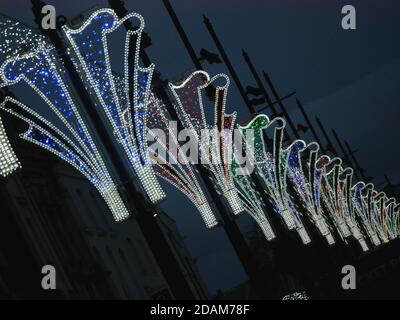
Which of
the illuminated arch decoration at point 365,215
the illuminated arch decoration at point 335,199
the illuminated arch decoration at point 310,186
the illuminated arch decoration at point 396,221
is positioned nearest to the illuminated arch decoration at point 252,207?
the illuminated arch decoration at point 310,186

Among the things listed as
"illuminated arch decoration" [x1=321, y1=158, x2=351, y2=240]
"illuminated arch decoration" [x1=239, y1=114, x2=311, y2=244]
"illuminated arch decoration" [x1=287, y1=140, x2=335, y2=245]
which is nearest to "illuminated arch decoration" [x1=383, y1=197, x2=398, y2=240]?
"illuminated arch decoration" [x1=321, y1=158, x2=351, y2=240]

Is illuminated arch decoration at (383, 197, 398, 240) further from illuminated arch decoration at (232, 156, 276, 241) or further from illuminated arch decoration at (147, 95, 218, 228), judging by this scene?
illuminated arch decoration at (147, 95, 218, 228)

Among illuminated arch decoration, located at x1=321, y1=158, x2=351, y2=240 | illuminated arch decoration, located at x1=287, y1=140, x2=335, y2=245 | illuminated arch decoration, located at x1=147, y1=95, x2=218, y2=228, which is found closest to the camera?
illuminated arch decoration, located at x1=147, y1=95, x2=218, y2=228

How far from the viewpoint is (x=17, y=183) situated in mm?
27016

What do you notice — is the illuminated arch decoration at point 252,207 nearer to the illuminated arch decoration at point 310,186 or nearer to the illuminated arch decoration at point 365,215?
the illuminated arch decoration at point 310,186

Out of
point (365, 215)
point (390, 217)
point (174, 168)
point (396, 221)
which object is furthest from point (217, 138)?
point (396, 221)

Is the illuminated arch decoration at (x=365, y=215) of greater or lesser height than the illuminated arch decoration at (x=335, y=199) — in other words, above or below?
below

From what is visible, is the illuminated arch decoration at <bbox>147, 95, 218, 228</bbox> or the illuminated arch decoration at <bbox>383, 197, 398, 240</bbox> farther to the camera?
the illuminated arch decoration at <bbox>383, 197, 398, 240</bbox>

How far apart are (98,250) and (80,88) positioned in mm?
20733

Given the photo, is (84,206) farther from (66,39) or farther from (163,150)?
(66,39)

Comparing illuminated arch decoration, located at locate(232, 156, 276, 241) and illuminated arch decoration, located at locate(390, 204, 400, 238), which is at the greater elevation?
illuminated arch decoration, located at locate(232, 156, 276, 241)
